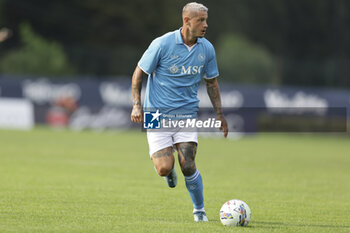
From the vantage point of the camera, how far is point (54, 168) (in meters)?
15.0

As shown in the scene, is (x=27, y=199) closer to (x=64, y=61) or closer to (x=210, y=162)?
(x=210, y=162)

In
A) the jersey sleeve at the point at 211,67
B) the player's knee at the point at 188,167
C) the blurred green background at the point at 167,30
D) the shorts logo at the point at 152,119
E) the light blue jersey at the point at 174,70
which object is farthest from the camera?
the blurred green background at the point at 167,30

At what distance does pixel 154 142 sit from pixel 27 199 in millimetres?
2359

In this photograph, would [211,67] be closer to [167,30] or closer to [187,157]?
[187,157]

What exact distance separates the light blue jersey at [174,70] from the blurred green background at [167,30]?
27.8m

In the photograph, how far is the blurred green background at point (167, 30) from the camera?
128 feet

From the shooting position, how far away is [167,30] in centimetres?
5309

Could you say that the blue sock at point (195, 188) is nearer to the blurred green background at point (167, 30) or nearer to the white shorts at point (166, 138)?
the white shorts at point (166, 138)

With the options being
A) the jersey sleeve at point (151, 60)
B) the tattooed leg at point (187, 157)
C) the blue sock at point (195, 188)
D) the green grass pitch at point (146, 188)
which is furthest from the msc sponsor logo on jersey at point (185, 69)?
the green grass pitch at point (146, 188)

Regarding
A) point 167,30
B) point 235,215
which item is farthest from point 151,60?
point 167,30

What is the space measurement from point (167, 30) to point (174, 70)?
1754 inches

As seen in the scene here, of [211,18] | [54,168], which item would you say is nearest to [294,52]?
[211,18]

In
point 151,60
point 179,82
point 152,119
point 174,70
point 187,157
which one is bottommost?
point 187,157

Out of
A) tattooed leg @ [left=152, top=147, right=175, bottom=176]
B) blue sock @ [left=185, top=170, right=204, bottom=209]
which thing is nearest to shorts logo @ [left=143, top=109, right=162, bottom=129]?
tattooed leg @ [left=152, top=147, right=175, bottom=176]
